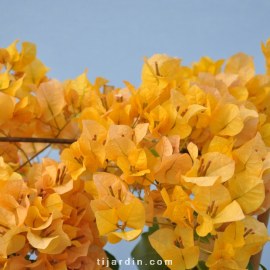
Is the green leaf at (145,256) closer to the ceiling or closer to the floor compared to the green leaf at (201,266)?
closer to the ceiling

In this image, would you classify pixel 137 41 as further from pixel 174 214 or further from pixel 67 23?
pixel 174 214

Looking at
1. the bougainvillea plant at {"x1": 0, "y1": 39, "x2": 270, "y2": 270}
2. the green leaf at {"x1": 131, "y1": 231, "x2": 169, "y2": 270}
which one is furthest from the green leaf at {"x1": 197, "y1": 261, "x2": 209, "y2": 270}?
the green leaf at {"x1": 131, "y1": 231, "x2": 169, "y2": 270}

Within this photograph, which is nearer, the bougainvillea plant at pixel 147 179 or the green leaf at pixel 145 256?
the bougainvillea plant at pixel 147 179

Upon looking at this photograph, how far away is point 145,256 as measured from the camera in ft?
1.73

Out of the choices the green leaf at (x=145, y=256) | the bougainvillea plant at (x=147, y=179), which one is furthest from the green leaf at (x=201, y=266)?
the green leaf at (x=145, y=256)

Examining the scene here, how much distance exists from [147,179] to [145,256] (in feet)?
0.67

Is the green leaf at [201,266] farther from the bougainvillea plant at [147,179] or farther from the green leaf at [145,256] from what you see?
the green leaf at [145,256]

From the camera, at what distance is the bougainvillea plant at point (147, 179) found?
1.07 feet

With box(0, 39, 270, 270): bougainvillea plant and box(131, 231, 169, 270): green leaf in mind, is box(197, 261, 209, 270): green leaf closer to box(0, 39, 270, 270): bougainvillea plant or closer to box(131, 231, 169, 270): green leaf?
box(0, 39, 270, 270): bougainvillea plant

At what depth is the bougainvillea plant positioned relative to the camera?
33 cm

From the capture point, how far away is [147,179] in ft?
1.21

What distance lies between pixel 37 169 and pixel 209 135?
20 centimetres

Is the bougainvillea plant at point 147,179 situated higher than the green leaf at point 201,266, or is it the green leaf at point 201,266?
the bougainvillea plant at point 147,179

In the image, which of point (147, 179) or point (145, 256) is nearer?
point (147, 179)
